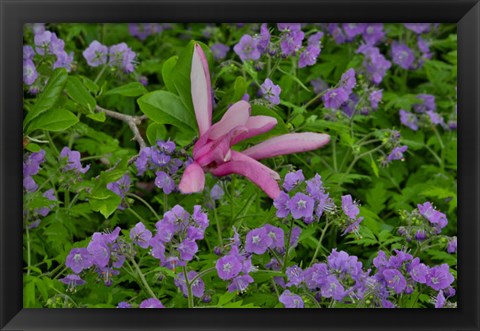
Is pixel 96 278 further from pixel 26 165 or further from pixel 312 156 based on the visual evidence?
pixel 312 156

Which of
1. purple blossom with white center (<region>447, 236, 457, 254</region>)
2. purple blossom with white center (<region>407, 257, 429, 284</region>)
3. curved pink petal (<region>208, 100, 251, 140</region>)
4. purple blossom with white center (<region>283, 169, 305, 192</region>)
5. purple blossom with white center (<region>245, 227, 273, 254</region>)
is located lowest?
purple blossom with white center (<region>407, 257, 429, 284</region>)

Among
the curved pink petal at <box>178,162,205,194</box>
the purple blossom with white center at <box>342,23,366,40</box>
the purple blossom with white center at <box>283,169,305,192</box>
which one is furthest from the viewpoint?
the purple blossom with white center at <box>342,23,366,40</box>

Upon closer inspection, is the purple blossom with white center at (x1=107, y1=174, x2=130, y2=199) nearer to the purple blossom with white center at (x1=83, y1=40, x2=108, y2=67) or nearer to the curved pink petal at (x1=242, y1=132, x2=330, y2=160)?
the curved pink petal at (x1=242, y1=132, x2=330, y2=160)

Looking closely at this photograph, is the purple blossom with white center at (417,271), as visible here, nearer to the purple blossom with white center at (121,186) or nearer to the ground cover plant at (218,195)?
the ground cover plant at (218,195)

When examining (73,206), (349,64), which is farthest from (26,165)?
(349,64)

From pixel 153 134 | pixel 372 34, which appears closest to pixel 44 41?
pixel 153 134

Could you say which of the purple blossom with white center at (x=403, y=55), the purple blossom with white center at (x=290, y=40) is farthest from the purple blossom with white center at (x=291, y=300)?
the purple blossom with white center at (x=403, y=55)

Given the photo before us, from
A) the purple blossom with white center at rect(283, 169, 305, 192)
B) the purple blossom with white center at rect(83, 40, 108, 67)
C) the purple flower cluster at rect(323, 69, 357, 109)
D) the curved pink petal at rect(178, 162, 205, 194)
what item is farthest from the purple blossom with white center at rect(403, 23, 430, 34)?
the curved pink petal at rect(178, 162, 205, 194)
